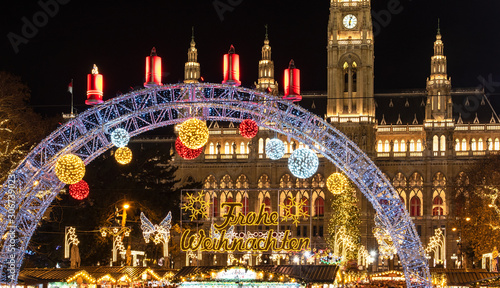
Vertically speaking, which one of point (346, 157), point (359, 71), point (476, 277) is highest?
point (359, 71)

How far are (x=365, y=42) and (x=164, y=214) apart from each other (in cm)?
4459

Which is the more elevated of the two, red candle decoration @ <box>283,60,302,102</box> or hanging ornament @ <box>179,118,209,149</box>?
red candle decoration @ <box>283,60,302,102</box>

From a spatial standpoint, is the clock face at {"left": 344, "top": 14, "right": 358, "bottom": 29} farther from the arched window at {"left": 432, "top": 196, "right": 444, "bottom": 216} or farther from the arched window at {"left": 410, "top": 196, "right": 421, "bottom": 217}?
the arched window at {"left": 432, "top": 196, "right": 444, "bottom": 216}

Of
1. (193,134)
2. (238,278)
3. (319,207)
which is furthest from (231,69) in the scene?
(319,207)

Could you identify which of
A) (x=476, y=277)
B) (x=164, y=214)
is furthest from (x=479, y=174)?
(x=476, y=277)

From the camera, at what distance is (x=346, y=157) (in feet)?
137

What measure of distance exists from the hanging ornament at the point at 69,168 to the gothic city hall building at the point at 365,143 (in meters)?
64.7

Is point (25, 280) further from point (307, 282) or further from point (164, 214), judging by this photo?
point (164, 214)

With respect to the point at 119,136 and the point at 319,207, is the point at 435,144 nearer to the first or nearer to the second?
the point at 319,207

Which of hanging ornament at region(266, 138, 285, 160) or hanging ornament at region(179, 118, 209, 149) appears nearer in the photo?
hanging ornament at region(179, 118, 209, 149)

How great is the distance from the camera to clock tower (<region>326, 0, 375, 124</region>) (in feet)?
354

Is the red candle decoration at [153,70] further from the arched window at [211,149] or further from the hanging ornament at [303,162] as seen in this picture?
the arched window at [211,149]

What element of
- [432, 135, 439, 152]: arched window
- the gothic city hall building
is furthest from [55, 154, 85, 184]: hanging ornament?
[432, 135, 439, 152]: arched window

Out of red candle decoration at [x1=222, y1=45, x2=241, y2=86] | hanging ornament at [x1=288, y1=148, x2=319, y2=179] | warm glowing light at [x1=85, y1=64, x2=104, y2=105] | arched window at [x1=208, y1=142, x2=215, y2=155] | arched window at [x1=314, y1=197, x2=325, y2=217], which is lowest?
arched window at [x1=314, y1=197, x2=325, y2=217]
